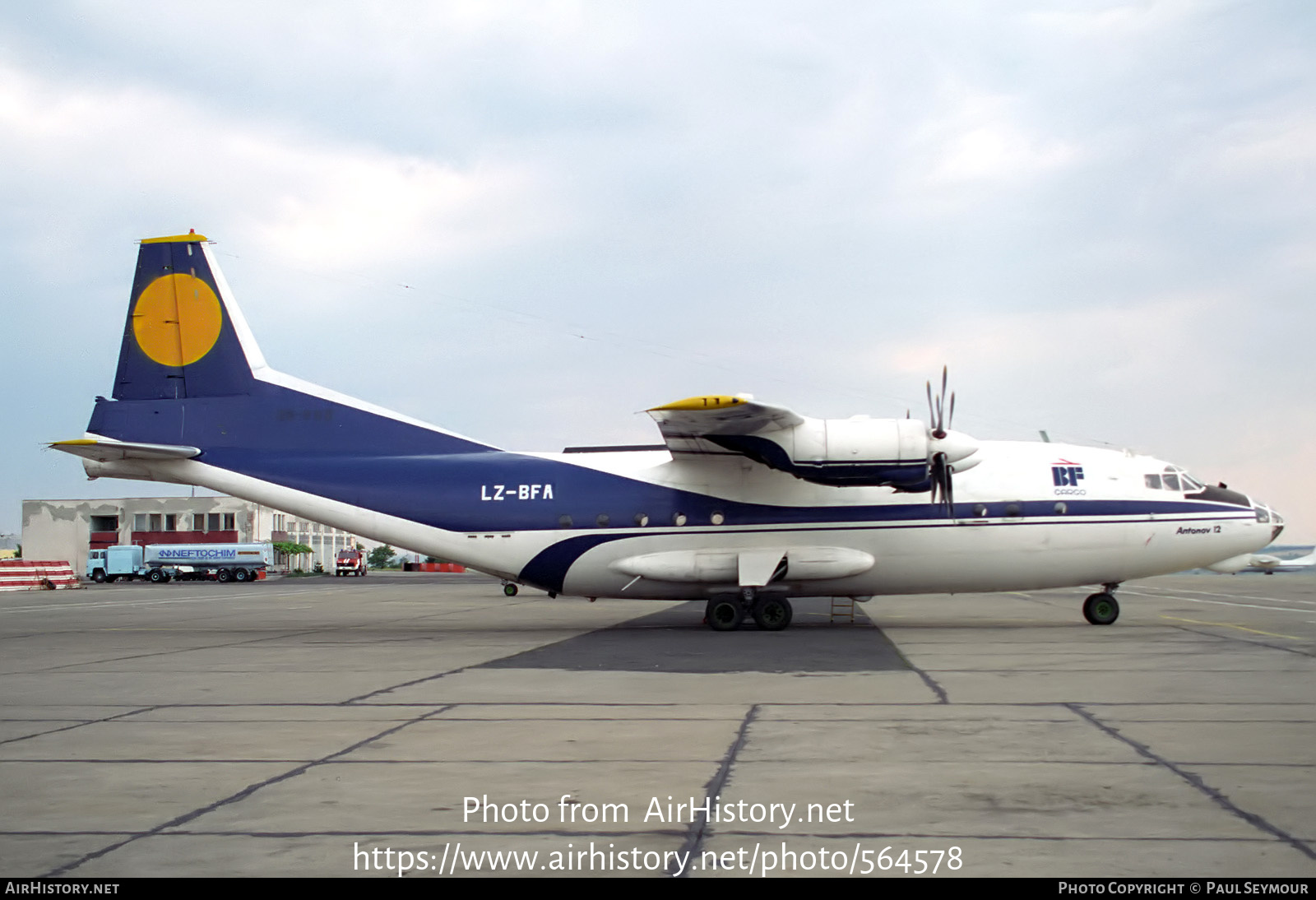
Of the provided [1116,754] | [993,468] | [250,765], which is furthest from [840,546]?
[250,765]

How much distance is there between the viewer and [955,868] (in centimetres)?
561

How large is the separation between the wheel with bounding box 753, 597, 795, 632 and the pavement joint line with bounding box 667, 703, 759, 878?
37.2 feet

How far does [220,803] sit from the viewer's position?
23.9ft

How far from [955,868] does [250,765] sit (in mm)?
5896

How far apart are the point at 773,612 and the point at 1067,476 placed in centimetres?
700

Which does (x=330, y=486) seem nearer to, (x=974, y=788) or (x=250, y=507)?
(x=974, y=788)

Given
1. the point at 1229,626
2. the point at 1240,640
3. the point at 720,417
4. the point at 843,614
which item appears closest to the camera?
the point at 1240,640

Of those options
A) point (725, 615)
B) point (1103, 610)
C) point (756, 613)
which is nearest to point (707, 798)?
point (725, 615)

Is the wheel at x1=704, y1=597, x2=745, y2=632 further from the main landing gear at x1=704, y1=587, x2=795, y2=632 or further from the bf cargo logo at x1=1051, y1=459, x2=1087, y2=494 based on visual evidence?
the bf cargo logo at x1=1051, y1=459, x2=1087, y2=494

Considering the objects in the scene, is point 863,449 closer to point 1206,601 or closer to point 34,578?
point 1206,601

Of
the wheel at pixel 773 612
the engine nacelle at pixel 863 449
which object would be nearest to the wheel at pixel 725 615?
the wheel at pixel 773 612

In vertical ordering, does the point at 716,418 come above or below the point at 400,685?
above

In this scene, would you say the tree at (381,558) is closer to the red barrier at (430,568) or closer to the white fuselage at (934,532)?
the red barrier at (430,568)

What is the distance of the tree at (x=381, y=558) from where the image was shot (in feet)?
A: 501
